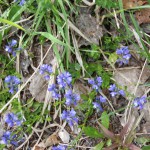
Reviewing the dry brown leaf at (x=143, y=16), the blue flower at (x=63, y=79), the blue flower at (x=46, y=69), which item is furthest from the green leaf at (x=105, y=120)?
Answer: the dry brown leaf at (x=143, y=16)

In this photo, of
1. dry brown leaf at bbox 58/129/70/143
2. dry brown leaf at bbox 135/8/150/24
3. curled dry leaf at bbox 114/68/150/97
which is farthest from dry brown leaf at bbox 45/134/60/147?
dry brown leaf at bbox 135/8/150/24

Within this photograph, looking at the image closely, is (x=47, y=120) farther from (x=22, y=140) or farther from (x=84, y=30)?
(x=84, y=30)

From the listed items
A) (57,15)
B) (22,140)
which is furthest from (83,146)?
(57,15)

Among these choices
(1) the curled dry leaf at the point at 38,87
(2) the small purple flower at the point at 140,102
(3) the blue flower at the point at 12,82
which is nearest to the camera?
(2) the small purple flower at the point at 140,102

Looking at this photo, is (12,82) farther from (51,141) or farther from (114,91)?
(114,91)

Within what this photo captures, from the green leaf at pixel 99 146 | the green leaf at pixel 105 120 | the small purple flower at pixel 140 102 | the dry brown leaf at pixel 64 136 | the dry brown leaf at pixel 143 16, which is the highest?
the dry brown leaf at pixel 143 16

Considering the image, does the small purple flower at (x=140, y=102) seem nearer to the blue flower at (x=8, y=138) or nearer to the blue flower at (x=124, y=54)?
the blue flower at (x=124, y=54)

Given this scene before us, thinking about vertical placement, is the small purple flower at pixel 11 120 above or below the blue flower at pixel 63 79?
below
